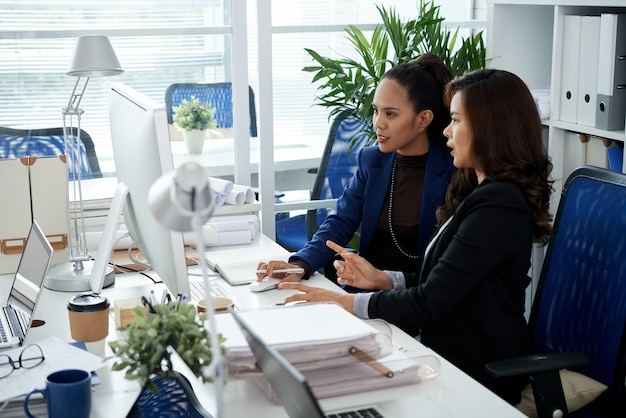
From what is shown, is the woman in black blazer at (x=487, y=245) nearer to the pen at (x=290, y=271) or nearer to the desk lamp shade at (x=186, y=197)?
the pen at (x=290, y=271)

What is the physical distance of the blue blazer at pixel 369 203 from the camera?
251 centimetres

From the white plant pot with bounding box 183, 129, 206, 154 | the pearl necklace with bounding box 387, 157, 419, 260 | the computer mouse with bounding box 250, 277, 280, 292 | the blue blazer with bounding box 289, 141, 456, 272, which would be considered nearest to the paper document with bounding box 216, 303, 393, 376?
the computer mouse with bounding box 250, 277, 280, 292

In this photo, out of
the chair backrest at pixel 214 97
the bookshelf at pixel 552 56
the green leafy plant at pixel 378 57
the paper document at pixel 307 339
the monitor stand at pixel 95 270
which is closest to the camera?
the paper document at pixel 307 339

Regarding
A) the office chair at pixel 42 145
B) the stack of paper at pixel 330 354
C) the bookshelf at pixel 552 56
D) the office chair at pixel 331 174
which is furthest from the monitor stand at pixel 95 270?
the bookshelf at pixel 552 56

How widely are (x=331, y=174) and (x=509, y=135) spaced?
1469 mm

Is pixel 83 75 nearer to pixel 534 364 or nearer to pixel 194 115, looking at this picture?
pixel 194 115

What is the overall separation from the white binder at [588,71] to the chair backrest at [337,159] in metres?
0.86

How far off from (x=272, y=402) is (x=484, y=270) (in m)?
0.66

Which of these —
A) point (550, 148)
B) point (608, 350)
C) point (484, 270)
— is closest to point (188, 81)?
point (550, 148)

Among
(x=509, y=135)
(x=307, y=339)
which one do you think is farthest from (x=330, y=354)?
(x=509, y=135)

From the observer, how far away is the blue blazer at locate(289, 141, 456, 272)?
2506 mm

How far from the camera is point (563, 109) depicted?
302 centimetres

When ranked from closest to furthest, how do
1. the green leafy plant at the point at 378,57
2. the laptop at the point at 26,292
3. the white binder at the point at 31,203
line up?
1. the laptop at the point at 26,292
2. the white binder at the point at 31,203
3. the green leafy plant at the point at 378,57

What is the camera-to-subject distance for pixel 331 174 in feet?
11.2
